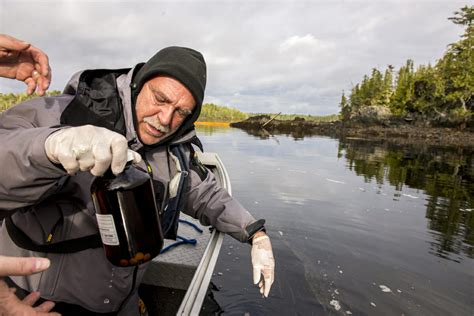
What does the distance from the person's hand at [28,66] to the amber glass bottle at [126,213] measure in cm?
103

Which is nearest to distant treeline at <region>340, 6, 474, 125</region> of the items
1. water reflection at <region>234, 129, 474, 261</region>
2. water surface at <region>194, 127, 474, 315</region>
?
water reflection at <region>234, 129, 474, 261</region>


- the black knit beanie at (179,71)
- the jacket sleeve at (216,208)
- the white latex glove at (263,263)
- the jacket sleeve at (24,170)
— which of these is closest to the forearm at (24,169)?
the jacket sleeve at (24,170)

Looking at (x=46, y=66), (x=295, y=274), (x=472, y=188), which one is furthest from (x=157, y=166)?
(x=472, y=188)

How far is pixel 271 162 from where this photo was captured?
18.1m

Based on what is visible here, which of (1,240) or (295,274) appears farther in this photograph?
(295,274)

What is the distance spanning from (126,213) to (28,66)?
1.43m

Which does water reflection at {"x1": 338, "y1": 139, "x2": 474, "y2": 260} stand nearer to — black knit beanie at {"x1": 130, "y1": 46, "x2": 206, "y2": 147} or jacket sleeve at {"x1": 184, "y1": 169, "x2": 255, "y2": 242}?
jacket sleeve at {"x1": 184, "y1": 169, "x2": 255, "y2": 242}

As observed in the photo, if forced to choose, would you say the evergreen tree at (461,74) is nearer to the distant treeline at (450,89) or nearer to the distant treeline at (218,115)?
the distant treeline at (450,89)

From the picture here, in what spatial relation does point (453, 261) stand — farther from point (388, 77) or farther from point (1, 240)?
point (388, 77)

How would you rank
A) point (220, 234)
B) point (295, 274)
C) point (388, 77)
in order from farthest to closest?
point (388, 77), point (295, 274), point (220, 234)

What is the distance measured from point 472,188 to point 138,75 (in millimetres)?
15015

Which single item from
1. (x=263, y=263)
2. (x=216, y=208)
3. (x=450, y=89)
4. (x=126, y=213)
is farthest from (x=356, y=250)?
(x=450, y=89)

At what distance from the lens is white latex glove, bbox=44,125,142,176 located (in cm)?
147

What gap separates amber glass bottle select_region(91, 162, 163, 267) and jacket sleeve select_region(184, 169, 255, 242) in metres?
1.37
